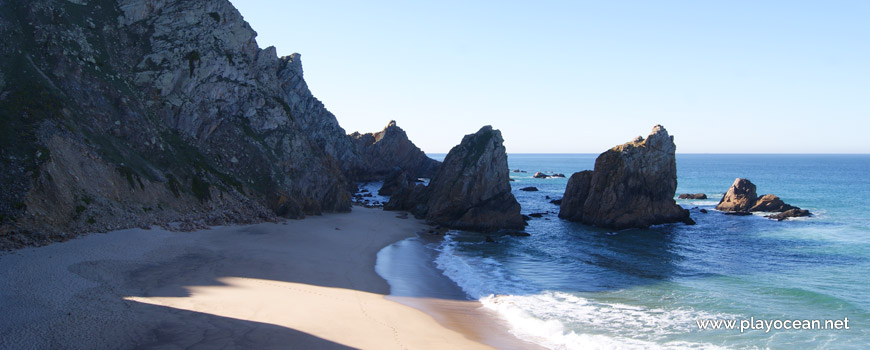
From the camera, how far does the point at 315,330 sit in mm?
13453

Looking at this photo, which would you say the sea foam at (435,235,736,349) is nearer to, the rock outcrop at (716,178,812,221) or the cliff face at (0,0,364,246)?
the cliff face at (0,0,364,246)

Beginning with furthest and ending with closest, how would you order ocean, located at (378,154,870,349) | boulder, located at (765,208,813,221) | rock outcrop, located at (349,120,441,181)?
rock outcrop, located at (349,120,441,181)
boulder, located at (765,208,813,221)
ocean, located at (378,154,870,349)

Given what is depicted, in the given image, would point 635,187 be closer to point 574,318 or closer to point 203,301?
point 574,318

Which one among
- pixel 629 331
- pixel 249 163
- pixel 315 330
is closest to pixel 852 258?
pixel 629 331

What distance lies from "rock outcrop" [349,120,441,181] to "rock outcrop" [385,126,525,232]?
183 feet

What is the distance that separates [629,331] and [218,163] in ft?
90.6

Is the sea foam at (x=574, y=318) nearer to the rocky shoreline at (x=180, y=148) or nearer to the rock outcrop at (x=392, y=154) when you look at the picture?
the rocky shoreline at (x=180, y=148)

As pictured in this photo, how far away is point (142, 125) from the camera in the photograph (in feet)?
95.7

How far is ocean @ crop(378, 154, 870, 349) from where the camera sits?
1628 cm

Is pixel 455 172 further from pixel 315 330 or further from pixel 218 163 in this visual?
pixel 315 330

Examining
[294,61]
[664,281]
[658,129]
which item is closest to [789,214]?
[658,129]

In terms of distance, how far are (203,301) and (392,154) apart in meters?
91.2

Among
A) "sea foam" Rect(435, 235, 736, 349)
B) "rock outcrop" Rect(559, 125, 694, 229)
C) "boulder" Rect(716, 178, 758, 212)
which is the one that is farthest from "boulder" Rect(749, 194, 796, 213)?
"sea foam" Rect(435, 235, 736, 349)

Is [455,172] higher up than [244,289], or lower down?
higher up
